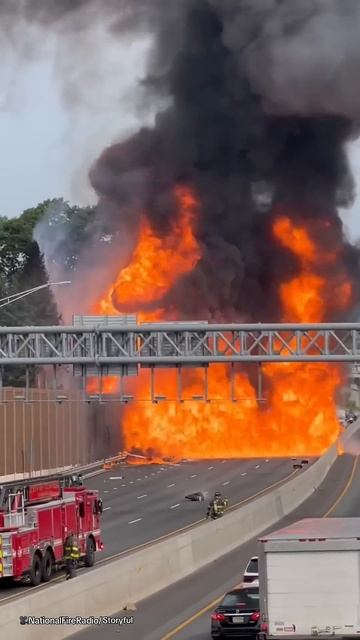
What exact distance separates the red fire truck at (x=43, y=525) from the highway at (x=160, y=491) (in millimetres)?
732

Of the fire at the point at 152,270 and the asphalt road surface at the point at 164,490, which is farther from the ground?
the fire at the point at 152,270

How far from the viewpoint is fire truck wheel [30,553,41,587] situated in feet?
139

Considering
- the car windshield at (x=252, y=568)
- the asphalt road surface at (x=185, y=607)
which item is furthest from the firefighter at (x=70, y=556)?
the car windshield at (x=252, y=568)

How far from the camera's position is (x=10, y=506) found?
1650 inches

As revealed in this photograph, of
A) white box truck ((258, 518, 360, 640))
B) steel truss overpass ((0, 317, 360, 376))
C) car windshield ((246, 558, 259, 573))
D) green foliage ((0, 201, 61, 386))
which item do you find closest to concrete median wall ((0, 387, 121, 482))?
steel truss overpass ((0, 317, 360, 376))

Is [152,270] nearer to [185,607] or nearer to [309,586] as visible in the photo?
[185,607]

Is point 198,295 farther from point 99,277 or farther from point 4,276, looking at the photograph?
point 4,276

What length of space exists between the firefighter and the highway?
917 mm

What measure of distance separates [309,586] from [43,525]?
57.3 feet

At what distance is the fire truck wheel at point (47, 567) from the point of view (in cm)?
4331

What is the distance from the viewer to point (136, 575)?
39.4m

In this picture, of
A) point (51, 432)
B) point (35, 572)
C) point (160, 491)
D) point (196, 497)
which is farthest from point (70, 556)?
point (51, 432)

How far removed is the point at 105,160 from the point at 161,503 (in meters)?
36.1

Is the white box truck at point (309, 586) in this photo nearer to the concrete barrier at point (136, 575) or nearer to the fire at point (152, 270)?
the concrete barrier at point (136, 575)
